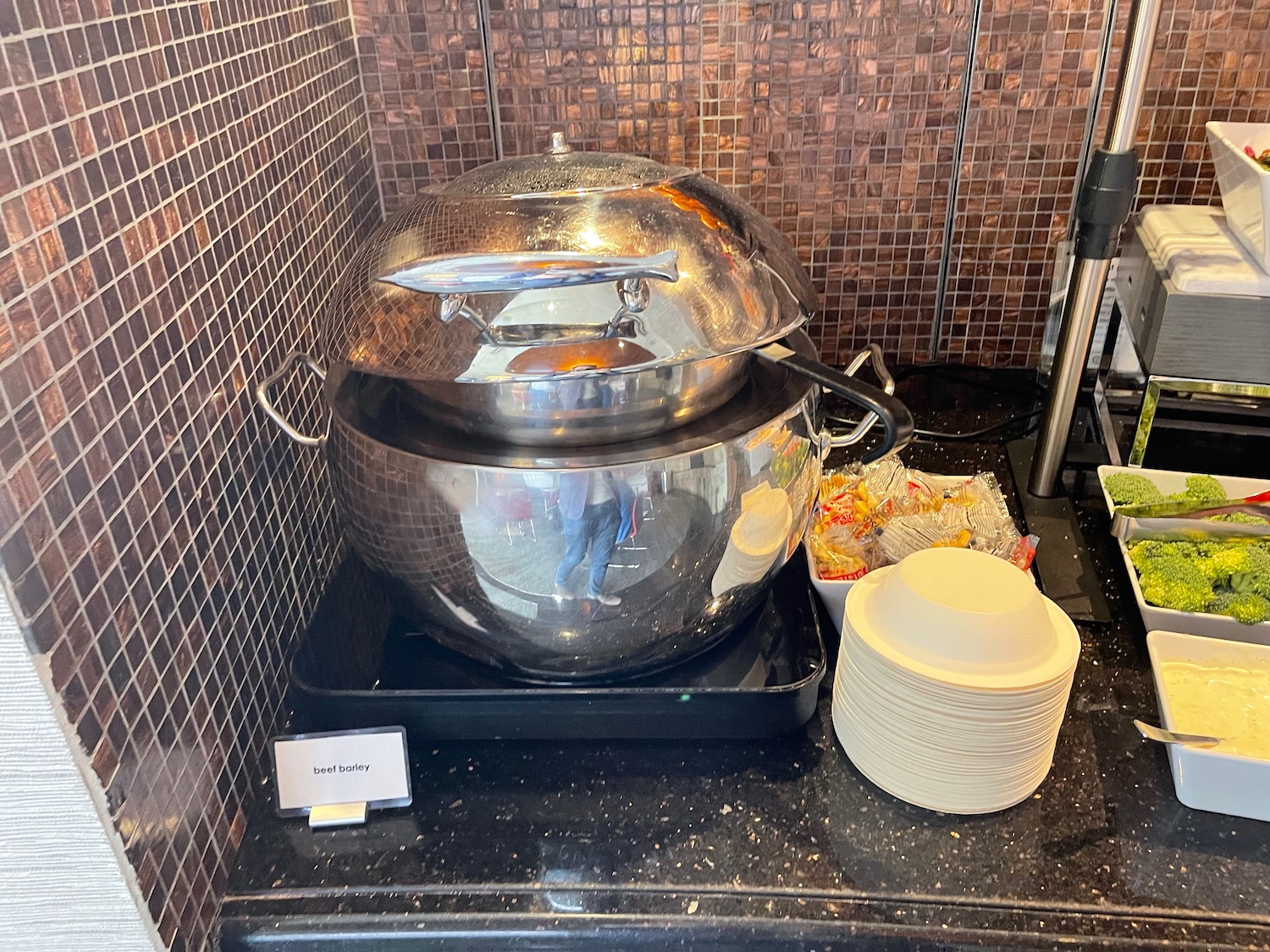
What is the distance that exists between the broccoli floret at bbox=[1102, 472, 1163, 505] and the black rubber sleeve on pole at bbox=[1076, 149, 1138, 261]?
21 cm

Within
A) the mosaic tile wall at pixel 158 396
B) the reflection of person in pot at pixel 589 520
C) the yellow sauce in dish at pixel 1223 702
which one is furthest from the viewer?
the yellow sauce in dish at pixel 1223 702

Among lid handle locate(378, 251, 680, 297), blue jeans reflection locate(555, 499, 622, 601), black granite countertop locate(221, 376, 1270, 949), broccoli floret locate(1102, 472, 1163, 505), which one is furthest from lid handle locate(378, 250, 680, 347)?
broccoli floret locate(1102, 472, 1163, 505)

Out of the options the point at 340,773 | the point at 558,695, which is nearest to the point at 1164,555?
the point at 558,695

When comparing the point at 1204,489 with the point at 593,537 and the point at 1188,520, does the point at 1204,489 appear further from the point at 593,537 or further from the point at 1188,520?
the point at 593,537

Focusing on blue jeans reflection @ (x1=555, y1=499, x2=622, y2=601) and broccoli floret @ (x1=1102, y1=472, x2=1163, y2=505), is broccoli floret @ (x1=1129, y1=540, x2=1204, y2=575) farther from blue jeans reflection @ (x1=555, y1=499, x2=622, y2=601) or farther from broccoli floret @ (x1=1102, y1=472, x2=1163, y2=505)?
blue jeans reflection @ (x1=555, y1=499, x2=622, y2=601)

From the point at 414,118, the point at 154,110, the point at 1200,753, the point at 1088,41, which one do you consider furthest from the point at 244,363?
the point at 1088,41

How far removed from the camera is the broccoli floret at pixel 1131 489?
857 millimetres

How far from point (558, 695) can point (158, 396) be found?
12.8 inches

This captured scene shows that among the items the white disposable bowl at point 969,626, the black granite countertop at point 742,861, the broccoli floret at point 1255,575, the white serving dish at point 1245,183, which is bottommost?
the black granite countertop at point 742,861

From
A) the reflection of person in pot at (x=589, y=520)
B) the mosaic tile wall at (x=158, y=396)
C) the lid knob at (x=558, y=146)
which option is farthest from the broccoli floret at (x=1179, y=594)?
the mosaic tile wall at (x=158, y=396)

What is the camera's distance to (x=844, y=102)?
3.47 ft

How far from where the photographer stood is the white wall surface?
0.46 m

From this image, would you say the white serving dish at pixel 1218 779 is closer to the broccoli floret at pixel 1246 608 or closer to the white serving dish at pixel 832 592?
the broccoli floret at pixel 1246 608

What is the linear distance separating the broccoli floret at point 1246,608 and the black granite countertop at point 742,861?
135mm
